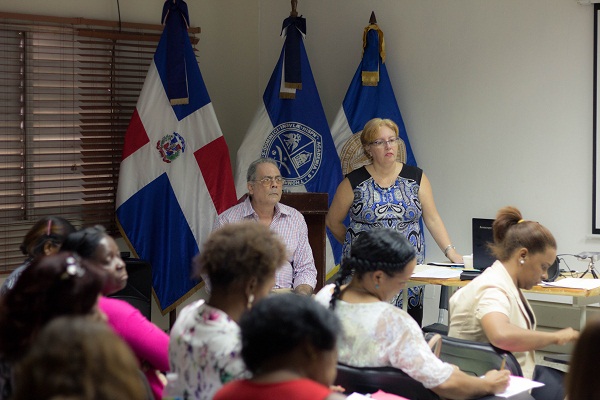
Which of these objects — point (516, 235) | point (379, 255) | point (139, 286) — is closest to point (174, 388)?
point (379, 255)

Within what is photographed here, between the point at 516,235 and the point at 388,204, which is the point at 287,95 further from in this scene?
the point at 516,235

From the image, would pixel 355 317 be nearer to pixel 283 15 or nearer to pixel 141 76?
pixel 141 76

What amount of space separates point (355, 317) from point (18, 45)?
3.43 m

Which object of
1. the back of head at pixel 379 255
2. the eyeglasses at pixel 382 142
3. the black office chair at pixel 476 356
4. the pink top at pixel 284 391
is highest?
the eyeglasses at pixel 382 142

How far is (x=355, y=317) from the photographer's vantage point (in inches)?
105

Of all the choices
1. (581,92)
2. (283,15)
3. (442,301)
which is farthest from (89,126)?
(581,92)

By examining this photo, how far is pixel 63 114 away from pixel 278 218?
5.65ft

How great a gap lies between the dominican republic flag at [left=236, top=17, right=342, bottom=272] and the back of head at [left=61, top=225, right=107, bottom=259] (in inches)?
128

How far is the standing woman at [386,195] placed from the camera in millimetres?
4613

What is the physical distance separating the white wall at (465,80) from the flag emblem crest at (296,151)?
548 mm

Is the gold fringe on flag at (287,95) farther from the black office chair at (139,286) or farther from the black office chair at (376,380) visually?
the black office chair at (376,380)

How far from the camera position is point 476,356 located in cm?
307

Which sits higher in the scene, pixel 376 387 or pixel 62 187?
pixel 62 187

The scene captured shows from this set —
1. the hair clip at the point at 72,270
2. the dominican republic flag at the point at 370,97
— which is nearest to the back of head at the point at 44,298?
the hair clip at the point at 72,270
